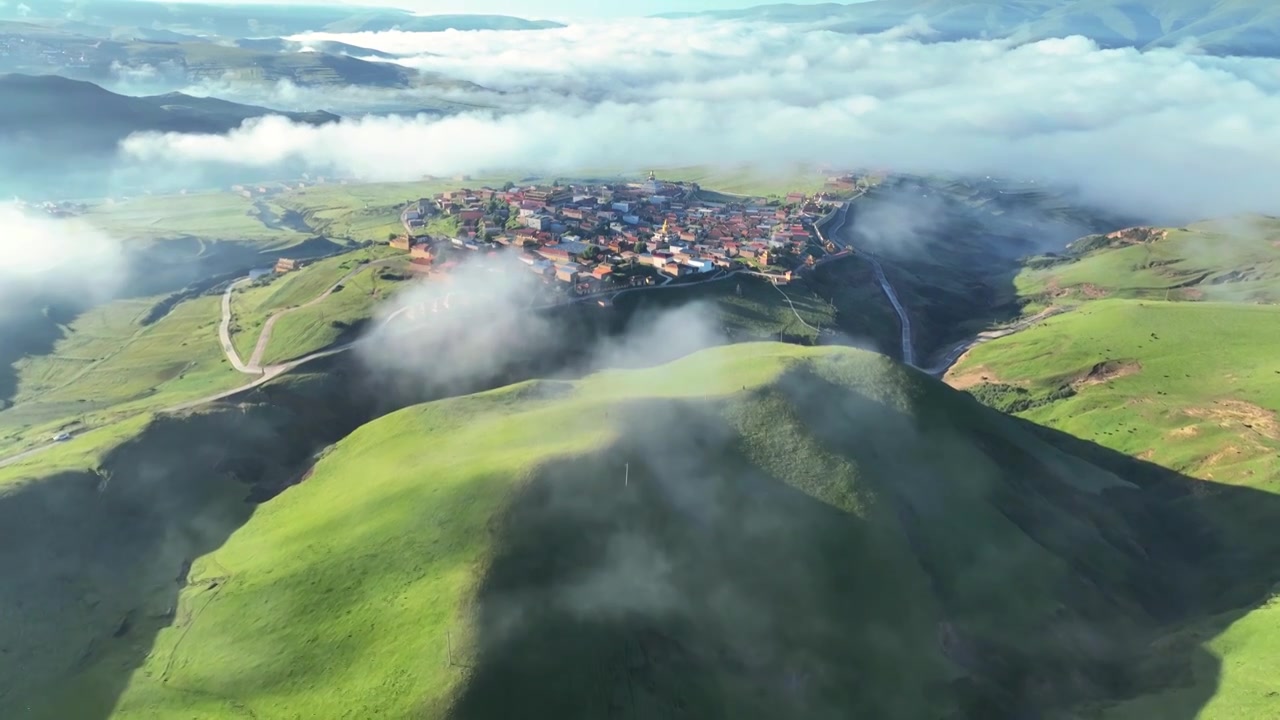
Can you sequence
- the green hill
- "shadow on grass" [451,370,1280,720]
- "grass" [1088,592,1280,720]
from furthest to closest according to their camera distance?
"grass" [1088,592,1280,720] → "shadow on grass" [451,370,1280,720] → the green hill

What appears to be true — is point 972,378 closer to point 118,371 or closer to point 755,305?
point 755,305

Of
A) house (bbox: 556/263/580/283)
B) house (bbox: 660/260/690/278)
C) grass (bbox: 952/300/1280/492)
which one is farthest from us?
house (bbox: 660/260/690/278)

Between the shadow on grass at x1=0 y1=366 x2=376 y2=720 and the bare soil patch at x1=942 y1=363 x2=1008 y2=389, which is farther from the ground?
the shadow on grass at x1=0 y1=366 x2=376 y2=720

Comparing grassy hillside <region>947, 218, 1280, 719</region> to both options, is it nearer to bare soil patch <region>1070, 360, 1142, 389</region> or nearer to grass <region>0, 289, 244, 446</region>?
bare soil patch <region>1070, 360, 1142, 389</region>

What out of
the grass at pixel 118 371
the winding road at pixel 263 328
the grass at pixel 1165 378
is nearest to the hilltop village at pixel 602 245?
the winding road at pixel 263 328

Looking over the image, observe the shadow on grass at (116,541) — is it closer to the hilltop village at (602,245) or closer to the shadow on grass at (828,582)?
the shadow on grass at (828,582)

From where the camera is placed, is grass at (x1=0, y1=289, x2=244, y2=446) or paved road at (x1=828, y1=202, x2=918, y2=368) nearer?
grass at (x1=0, y1=289, x2=244, y2=446)

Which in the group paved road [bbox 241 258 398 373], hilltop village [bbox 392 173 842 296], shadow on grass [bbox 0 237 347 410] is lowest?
shadow on grass [bbox 0 237 347 410]

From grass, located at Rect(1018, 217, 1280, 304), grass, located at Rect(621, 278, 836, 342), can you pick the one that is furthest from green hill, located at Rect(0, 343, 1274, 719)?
grass, located at Rect(1018, 217, 1280, 304)

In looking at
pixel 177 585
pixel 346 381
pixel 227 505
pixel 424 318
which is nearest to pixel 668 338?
pixel 424 318
